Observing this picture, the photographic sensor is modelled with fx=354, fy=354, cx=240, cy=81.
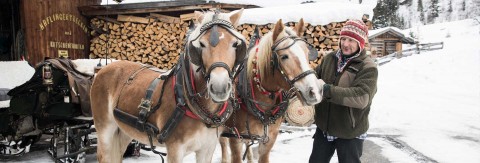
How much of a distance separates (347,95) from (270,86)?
2.49ft

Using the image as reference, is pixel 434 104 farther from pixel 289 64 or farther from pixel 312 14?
pixel 289 64

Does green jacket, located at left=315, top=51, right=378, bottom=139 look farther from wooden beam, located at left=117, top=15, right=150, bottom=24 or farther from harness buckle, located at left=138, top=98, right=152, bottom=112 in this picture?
wooden beam, located at left=117, top=15, right=150, bottom=24

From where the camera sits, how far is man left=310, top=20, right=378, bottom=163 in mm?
2428

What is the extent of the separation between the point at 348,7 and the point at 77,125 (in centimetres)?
562

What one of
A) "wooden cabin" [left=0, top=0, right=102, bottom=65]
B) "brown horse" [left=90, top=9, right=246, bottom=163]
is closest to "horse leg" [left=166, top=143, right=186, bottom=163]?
"brown horse" [left=90, top=9, right=246, bottom=163]

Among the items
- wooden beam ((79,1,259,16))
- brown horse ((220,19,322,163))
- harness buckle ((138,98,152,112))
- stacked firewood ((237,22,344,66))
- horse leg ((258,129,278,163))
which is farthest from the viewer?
wooden beam ((79,1,259,16))

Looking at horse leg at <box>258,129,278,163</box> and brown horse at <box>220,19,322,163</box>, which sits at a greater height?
brown horse at <box>220,19,322,163</box>

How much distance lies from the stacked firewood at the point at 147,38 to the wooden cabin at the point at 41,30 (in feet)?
1.76

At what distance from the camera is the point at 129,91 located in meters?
3.05

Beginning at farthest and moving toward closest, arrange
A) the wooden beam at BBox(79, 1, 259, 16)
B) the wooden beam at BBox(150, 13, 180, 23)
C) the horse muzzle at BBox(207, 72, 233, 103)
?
the wooden beam at BBox(150, 13, 180, 23)
the wooden beam at BBox(79, 1, 259, 16)
the horse muzzle at BBox(207, 72, 233, 103)

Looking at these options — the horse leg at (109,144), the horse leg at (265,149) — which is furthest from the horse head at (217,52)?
the horse leg at (109,144)

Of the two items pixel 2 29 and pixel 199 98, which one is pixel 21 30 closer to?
pixel 2 29

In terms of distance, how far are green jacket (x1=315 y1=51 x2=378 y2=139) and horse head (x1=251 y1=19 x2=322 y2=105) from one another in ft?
0.45

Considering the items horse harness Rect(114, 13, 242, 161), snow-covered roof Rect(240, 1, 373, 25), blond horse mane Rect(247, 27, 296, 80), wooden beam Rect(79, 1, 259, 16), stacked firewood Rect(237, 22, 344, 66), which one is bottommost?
horse harness Rect(114, 13, 242, 161)
